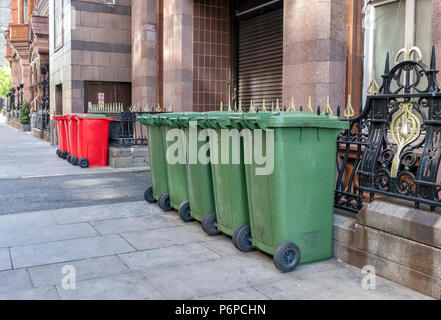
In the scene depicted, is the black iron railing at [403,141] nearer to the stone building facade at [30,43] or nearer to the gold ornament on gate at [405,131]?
the gold ornament on gate at [405,131]

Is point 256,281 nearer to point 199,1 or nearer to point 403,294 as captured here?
point 403,294

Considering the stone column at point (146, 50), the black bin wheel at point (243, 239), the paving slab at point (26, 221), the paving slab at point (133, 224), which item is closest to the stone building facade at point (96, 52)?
the stone column at point (146, 50)

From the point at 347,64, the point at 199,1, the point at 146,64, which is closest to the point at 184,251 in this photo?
the point at 347,64

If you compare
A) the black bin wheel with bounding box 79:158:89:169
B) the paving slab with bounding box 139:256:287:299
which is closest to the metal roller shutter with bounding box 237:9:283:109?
the black bin wheel with bounding box 79:158:89:169

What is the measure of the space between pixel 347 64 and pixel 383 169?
520 cm

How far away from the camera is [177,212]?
24.0ft

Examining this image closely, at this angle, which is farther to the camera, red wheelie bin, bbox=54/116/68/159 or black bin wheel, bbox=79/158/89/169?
red wheelie bin, bbox=54/116/68/159

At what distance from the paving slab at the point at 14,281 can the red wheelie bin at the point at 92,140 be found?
328 inches

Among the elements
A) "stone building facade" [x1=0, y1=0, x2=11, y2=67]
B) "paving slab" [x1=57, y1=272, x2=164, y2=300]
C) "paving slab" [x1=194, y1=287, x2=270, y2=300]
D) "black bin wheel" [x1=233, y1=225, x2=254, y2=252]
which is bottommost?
"paving slab" [x1=194, y1=287, x2=270, y2=300]

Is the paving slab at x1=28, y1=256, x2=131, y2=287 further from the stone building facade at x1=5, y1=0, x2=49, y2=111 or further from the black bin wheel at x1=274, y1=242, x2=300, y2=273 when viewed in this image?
the stone building facade at x1=5, y1=0, x2=49, y2=111

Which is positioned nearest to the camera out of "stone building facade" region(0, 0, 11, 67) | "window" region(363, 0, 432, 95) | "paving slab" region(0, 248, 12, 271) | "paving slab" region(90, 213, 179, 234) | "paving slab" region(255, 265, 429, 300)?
"paving slab" region(255, 265, 429, 300)

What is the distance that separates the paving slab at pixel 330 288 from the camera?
418 cm

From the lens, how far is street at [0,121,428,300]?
14.0 ft

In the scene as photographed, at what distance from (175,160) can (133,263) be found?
2209 mm
